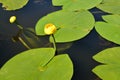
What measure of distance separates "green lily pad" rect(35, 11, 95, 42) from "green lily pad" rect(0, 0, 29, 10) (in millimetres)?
204

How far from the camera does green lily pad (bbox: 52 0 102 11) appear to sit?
1220 millimetres

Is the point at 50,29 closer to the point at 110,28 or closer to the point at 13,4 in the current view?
the point at 110,28

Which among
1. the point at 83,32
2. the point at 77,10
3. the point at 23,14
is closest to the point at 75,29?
the point at 83,32

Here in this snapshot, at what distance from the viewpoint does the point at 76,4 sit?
1.25m

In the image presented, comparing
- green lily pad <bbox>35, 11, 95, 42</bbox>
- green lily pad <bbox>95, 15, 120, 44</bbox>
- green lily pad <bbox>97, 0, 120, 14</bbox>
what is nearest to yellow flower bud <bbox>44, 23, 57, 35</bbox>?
green lily pad <bbox>35, 11, 95, 42</bbox>

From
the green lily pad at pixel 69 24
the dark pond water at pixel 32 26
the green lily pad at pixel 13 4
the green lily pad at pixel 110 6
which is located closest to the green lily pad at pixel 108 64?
the dark pond water at pixel 32 26

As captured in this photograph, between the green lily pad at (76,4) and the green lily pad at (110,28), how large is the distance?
0.13 meters

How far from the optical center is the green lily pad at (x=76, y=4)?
4.00 ft

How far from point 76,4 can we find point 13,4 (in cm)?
36

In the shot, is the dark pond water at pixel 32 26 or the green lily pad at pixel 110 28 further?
the green lily pad at pixel 110 28

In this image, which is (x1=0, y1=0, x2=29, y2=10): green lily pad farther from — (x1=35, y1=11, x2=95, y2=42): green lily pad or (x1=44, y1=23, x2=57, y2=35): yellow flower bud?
(x1=44, y1=23, x2=57, y2=35): yellow flower bud

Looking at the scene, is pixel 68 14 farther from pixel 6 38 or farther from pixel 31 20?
pixel 6 38

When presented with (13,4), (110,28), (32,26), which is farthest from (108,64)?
(13,4)

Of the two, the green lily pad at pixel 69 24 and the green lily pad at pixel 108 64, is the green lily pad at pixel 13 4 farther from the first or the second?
the green lily pad at pixel 108 64
